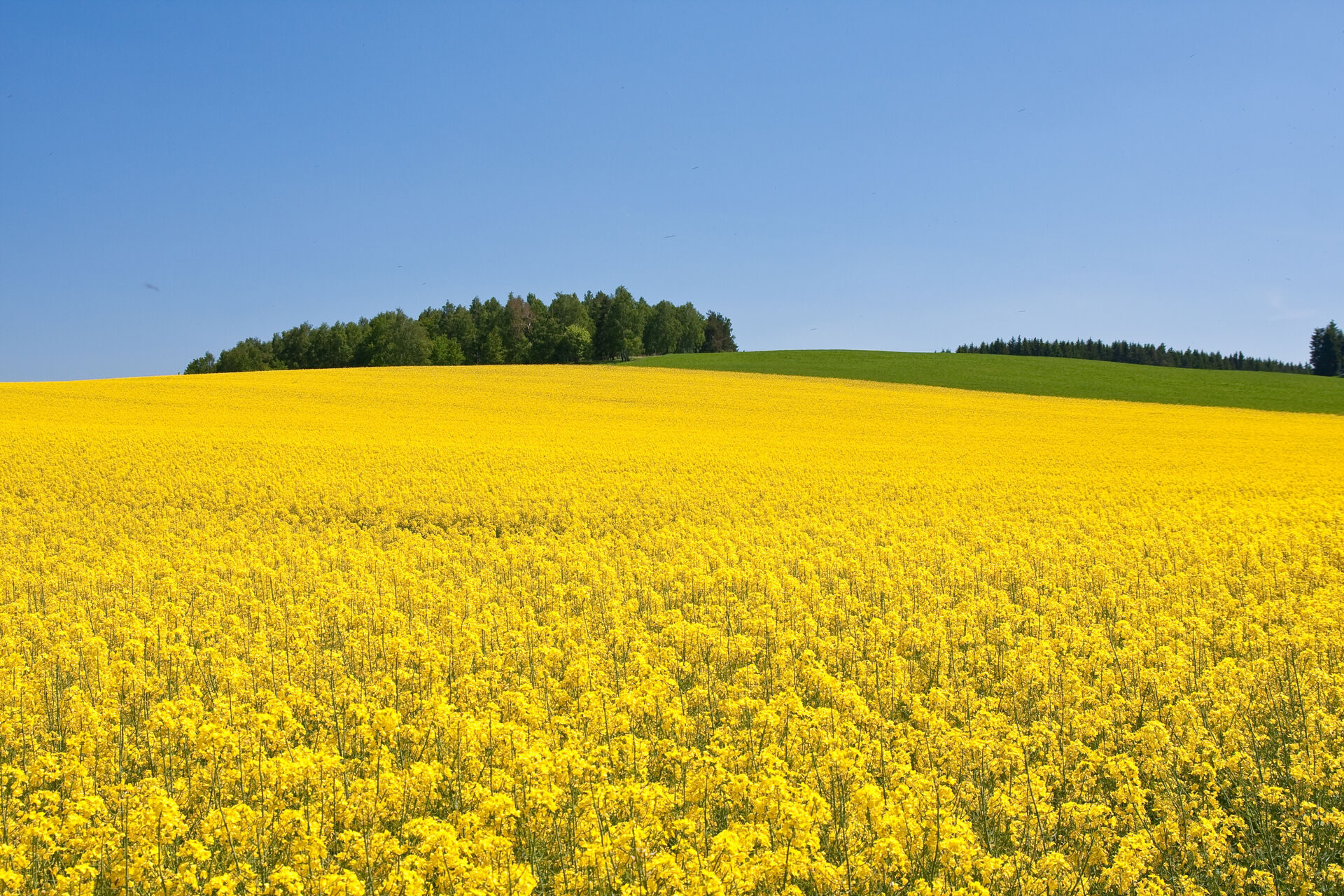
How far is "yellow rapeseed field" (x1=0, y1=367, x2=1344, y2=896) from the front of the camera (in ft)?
14.9

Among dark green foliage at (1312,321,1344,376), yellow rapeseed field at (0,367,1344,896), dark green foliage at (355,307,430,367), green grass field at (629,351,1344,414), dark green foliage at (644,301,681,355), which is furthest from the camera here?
dark green foliage at (1312,321,1344,376)

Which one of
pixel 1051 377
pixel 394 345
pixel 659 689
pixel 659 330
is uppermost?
pixel 659 330

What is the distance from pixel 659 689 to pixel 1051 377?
66.3m

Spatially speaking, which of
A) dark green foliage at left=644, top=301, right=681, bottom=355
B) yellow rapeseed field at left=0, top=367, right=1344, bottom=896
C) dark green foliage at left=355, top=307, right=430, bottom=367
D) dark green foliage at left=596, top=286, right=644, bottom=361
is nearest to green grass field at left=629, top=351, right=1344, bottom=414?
dark green foliage at left=596, top=286, right=644, bottom=361

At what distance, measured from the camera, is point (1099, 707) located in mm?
6719

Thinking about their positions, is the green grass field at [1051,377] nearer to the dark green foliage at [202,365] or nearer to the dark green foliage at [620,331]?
the dark green foliage at [620,331]

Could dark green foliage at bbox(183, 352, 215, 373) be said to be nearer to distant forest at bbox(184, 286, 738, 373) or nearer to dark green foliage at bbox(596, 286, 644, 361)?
distant forest at bbox(184, 286, 738, 373)

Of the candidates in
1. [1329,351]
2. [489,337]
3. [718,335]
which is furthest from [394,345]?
[1329,351]

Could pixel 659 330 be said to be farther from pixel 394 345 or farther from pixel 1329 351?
pixel 1329 351

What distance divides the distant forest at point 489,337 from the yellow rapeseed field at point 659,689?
215 ft

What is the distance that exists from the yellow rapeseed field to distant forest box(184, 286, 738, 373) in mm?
65428

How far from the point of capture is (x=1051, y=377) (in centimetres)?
6462

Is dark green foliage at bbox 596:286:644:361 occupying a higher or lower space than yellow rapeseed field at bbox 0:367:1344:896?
higher

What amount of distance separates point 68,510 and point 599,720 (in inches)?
574
